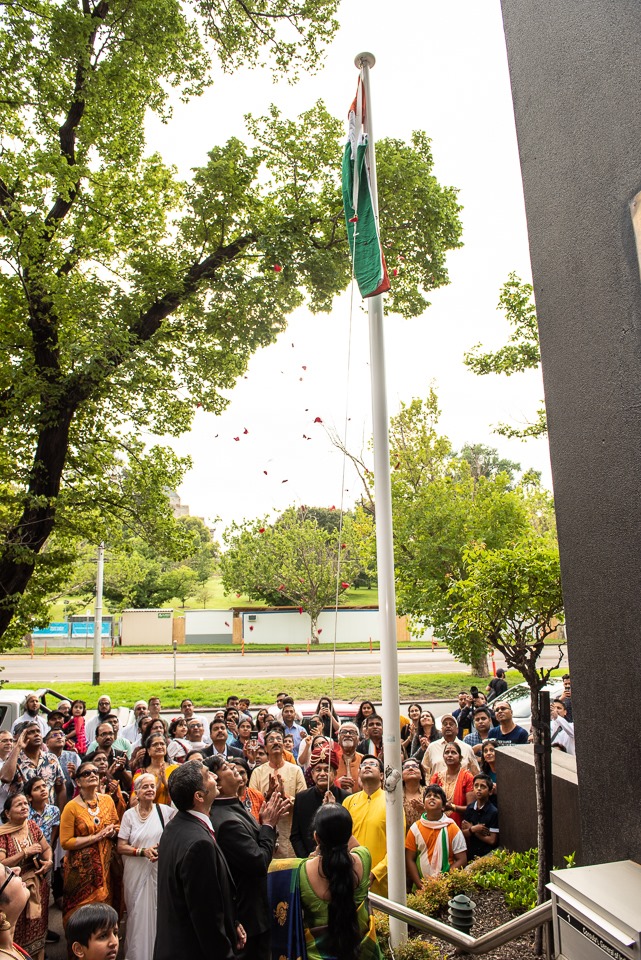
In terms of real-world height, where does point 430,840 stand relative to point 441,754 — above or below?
below

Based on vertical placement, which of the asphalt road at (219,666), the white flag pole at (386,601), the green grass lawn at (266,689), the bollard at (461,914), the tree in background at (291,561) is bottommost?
the green grass lawn at (266,689)

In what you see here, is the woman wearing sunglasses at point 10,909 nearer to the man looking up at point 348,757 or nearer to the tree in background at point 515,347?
the man looking up at point 348,757

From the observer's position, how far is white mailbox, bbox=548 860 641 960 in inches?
105

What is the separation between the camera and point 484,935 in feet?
12.5

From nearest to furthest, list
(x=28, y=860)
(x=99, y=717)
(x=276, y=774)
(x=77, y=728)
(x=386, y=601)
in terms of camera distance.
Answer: (x=386, y=601)
(x=28, y=860)
(x=276, y=774)
(x=77, y=728)
(x=99, y=717)

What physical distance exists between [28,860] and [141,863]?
3.10 feet

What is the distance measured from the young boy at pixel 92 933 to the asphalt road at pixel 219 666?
907 inches

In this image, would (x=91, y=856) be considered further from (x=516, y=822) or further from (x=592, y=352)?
(x=592, y=352)

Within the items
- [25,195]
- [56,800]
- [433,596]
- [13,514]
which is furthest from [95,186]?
[433,596]

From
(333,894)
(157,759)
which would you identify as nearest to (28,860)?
(157,759)

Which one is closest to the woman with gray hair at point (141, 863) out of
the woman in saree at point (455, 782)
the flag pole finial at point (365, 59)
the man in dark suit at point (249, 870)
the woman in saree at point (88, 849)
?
the woman in saree at point (88, 849)

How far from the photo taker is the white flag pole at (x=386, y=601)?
15.4ft

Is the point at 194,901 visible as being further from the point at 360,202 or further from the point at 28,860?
the point at 360,202

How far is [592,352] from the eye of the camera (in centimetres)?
368
